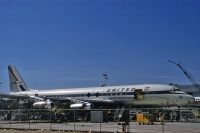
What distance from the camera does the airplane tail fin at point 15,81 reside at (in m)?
74.3

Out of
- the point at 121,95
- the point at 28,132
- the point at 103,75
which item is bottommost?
the point at 28,132

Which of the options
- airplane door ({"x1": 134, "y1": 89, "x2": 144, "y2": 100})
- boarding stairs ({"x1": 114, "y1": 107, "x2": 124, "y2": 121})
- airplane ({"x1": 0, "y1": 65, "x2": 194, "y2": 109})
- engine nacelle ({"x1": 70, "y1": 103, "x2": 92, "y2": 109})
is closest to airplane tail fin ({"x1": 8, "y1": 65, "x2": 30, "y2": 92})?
airplane ({"x1": 0, "y1": 65, "x2": 194, "y2": 109})

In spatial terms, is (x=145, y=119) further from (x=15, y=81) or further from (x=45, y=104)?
(x=15, y=81)

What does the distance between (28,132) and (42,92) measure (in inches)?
1401

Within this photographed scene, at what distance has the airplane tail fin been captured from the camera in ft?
244

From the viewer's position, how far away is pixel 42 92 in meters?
65.2

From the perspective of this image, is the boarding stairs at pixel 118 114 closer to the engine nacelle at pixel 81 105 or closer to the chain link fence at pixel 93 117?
the chain link fence at pixel 93 117

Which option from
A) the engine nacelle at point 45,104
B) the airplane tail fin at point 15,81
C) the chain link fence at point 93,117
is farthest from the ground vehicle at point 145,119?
the airplane tail fin at point 15,81

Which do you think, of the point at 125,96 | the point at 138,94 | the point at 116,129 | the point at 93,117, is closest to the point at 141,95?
the point at 138,94

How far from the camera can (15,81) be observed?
246ft

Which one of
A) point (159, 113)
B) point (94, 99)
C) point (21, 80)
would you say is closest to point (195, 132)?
point (159, 113)

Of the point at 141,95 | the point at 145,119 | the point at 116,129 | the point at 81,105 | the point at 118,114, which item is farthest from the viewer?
the point at 81,105

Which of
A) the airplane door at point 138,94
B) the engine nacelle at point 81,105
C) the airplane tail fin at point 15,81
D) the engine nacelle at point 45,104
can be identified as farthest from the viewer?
the airplane tail fin at point 15,81

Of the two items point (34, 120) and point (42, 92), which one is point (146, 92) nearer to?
point (34, 120)
